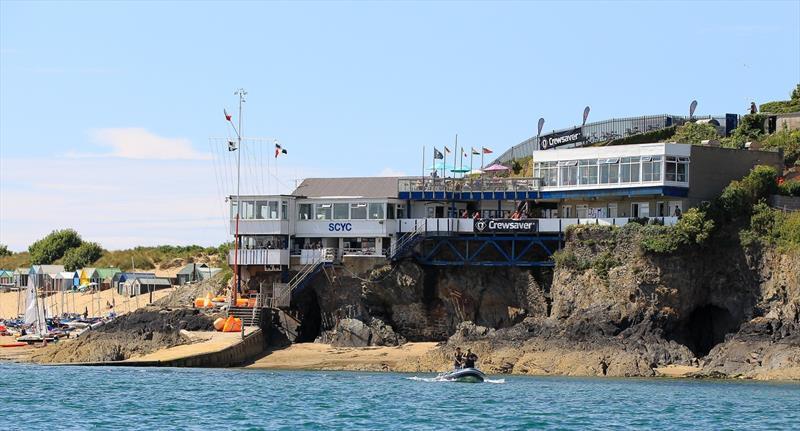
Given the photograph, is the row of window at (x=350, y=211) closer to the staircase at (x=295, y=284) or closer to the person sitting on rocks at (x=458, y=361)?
the staircase at (x=295, y=284)

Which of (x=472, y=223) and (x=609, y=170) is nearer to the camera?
(x=609, y=170)

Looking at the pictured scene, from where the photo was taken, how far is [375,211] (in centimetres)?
9462

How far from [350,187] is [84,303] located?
46.5m

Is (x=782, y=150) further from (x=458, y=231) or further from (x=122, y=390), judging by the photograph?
(x=122, y=390)

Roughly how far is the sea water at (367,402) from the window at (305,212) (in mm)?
14949

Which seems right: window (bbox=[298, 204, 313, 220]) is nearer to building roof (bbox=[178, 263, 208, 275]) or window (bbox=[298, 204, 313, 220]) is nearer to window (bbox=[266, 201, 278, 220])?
window (bbox=[266, 201, 278, 220])

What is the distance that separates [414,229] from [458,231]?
2.82 m

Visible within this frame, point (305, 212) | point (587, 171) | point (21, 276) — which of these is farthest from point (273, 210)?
point (21, 276)

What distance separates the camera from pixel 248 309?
92.1 m

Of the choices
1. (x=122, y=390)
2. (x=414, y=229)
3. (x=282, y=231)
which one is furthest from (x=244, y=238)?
(x=122, y=390)

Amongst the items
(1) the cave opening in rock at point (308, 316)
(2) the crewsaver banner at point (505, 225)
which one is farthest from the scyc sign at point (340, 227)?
(2) the crewsaver banner at point (505, 225)

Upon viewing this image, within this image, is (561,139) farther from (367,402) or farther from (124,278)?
(124,278)

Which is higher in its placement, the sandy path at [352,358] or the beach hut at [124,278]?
the beach hut at [124,278]

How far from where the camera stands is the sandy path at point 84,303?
426 ft
